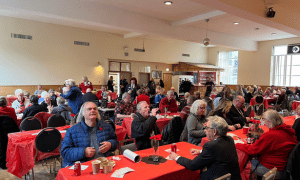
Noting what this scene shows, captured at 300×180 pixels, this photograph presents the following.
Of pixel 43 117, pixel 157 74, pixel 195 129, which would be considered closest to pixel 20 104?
pixel 43 117

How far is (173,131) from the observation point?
373cm

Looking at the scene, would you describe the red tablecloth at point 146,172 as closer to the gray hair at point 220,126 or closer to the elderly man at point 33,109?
the gray hair at point 220,126

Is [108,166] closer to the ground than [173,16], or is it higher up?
closer to the ground

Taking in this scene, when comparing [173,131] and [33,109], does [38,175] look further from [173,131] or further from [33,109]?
[173,131]

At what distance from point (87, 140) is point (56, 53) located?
10371 mm

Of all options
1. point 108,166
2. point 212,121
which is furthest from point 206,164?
point 108,166

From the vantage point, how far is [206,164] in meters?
2.00

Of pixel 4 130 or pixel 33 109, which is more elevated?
pixel 33 109

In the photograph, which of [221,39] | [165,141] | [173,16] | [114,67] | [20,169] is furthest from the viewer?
[114,67]

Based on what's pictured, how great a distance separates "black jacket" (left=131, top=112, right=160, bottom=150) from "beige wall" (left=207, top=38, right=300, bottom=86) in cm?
1491

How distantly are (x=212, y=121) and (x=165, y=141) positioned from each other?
186 centimetres

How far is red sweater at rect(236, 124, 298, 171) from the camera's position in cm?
249

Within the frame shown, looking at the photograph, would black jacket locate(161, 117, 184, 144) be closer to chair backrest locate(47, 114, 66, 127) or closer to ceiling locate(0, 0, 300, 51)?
chair backrest locate(47, 114, 66, 127)

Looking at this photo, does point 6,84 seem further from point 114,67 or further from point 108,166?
point 108,166
